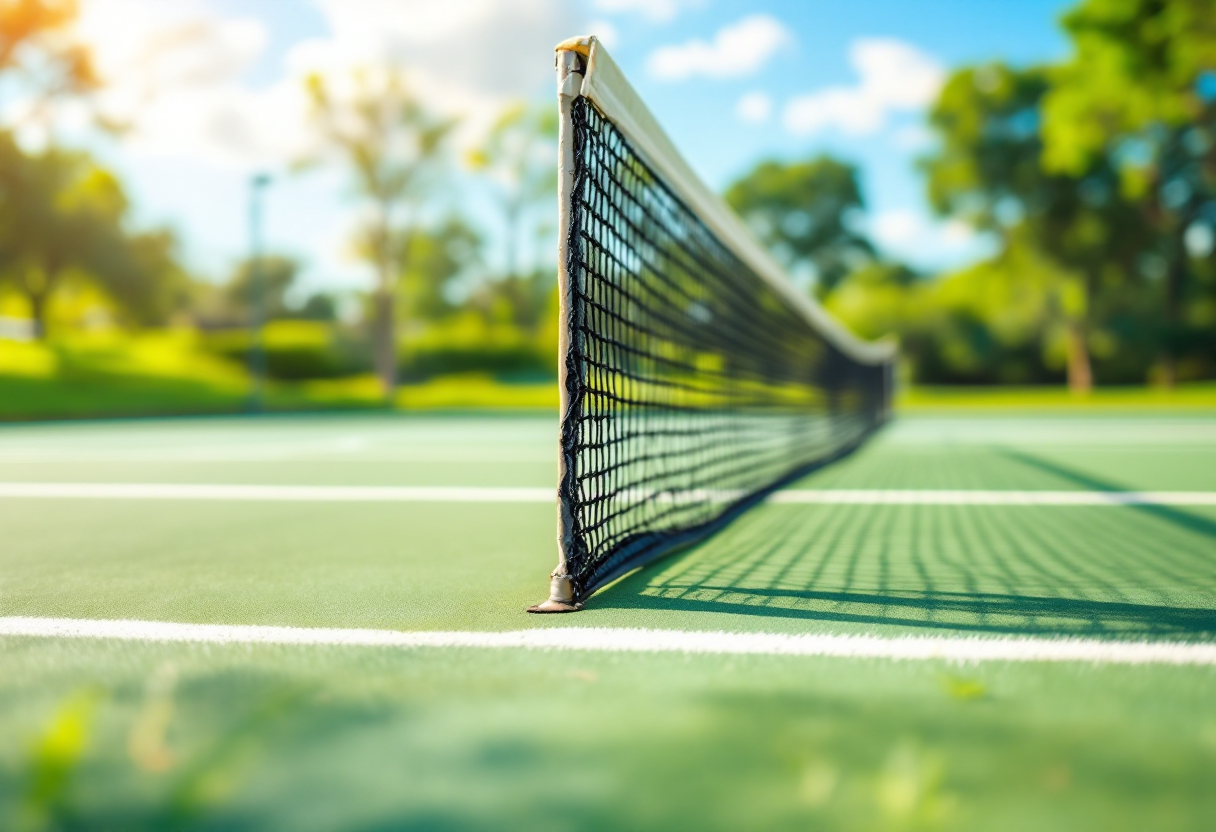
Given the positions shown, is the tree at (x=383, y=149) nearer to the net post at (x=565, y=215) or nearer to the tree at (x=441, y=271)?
the tree at (x=441, y=271)

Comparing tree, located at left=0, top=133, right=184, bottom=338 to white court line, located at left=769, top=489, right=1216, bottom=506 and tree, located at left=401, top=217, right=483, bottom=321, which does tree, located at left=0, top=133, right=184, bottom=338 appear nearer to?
tree, located at left=401, top=217, right=483, bottom=321

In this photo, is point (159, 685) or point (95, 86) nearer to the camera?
point (159, 685)

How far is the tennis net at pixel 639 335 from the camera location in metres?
2.55

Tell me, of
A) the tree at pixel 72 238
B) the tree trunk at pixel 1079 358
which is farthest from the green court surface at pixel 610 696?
the tree trunk at pixel 1079 358

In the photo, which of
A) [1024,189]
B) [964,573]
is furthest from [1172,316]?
[964,573]

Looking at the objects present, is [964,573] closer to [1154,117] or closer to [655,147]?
[655,147]

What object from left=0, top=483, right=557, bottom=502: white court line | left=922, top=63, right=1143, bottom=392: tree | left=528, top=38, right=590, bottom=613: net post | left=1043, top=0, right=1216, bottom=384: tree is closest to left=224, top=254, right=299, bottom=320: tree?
left=922, top=63, right=1143, bottom=392: tree

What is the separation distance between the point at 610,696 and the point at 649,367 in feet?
7.82

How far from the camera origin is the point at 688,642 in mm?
2076

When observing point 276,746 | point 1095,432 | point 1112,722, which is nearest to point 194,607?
point 276,746

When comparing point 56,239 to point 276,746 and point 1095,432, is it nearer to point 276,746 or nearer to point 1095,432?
point 1095,432

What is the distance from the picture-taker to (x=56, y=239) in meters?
27.8

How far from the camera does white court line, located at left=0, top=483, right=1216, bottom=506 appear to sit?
4934 mm

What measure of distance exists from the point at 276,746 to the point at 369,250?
30858mm
